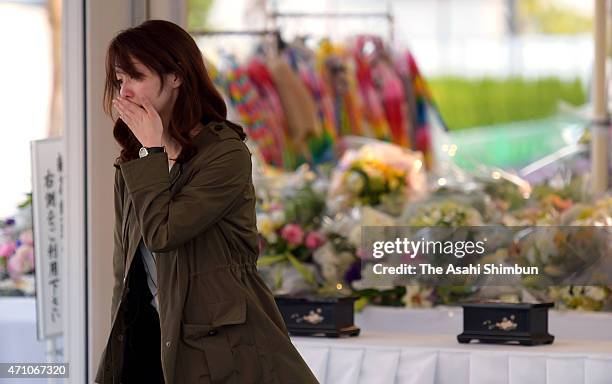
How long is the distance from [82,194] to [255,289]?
4.66 ft

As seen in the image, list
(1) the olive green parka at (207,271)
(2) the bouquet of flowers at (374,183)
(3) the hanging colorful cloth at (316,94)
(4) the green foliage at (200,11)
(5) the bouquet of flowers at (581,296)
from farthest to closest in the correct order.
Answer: (4) the green foliage at (200,11) → (3) the hanging colorful cloth at (316,94) → (2) the bouquet of flowers at (374,183) → (5) the bouquet of flowers at (581,296) → (1) the olive green parka at (207,271)

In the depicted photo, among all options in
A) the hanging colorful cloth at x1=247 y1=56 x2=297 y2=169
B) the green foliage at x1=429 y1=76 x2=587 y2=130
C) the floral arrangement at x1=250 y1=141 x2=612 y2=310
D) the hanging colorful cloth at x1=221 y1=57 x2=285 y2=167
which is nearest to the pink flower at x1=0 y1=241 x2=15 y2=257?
the floral arrangement at x1=250 y1=141 x2=612 y2=310

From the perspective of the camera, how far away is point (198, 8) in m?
8.39

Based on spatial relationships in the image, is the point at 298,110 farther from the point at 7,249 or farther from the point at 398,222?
the point at 7,249

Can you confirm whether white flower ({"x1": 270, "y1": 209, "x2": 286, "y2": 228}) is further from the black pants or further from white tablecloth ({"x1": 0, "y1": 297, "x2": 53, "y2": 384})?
the black pants

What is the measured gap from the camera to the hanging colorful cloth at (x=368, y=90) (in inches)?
271

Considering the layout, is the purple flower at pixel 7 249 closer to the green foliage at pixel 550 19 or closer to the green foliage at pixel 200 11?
the green foliage at pixel 200 11

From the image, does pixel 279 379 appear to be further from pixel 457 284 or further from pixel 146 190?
pixel 457 284

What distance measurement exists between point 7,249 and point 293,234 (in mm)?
1088

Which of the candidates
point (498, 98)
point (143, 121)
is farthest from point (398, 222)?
point (498, 98)

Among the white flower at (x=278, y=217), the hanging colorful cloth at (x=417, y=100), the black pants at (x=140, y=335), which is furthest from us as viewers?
the hanging colorful cloth at (x=417, y=100)

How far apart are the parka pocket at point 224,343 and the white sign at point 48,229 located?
4.68ft

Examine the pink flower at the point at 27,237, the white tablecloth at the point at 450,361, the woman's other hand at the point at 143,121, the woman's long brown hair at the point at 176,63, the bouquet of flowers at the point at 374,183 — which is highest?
the woman's long brown hair at the point at 176,63

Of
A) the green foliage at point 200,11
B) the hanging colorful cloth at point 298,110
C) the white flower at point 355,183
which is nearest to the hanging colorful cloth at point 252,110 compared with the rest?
the hanging colorful cloth at point 298,110
